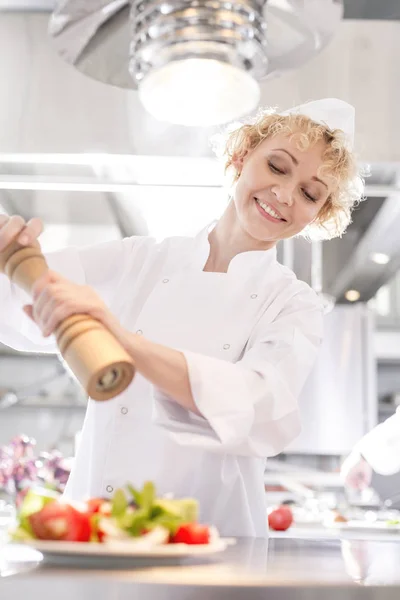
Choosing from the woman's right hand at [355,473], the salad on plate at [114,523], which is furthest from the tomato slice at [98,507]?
the woman's right hand at [355,473]

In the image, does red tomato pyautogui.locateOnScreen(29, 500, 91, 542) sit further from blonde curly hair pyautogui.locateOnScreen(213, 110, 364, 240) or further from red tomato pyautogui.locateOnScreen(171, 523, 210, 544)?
blonde curly hair pyautogui.locateOnScreen(213, 110, 364, 240)

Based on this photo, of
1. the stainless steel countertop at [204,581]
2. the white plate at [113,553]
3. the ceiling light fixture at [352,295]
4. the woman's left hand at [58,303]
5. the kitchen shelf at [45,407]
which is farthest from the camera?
the kitchen shelf at [45,407]

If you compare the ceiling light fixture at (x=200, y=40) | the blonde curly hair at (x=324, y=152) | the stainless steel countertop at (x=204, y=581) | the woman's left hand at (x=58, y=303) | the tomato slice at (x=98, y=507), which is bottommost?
the stainless steel countertop at (x=204, y=581)

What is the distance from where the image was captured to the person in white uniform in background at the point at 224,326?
42.4 inches

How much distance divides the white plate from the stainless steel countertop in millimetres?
13

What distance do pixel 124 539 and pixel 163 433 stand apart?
549mm

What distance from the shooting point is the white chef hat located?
1.49 metres

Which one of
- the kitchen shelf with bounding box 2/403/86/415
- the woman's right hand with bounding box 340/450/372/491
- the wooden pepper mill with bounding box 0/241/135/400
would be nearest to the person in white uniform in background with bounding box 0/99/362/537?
the wooden pepper mill with bounding box 0/241/135/400

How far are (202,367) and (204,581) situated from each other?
0.44m

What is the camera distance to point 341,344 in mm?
5105

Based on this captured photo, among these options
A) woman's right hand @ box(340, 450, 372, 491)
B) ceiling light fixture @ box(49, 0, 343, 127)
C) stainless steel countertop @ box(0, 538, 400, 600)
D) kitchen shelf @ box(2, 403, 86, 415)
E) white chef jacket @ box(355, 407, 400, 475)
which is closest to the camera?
stainless steel countertop @ box(0, 538, 400, 600)

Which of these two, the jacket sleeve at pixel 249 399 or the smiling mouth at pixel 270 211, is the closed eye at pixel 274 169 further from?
the jacket sleeve at pixel 249 399

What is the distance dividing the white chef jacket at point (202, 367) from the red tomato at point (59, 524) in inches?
11.3

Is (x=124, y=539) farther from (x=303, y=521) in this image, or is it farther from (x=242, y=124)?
(x=303, y=521)
